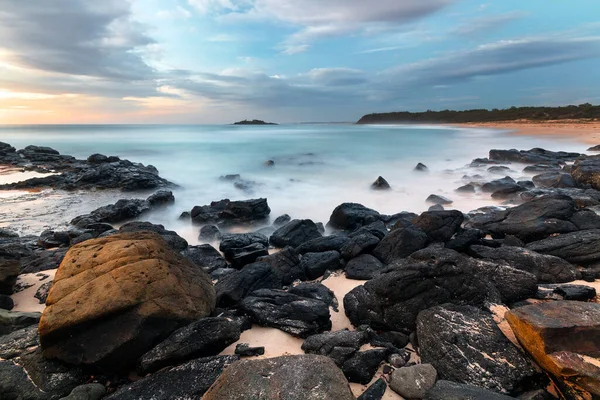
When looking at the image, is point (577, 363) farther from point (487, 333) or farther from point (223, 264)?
point (223, 264)

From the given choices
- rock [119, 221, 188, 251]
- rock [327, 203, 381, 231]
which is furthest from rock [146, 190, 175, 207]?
rock [327, 203, 381, 231]

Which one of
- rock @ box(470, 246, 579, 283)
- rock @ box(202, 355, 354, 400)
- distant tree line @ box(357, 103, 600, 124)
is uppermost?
distant tree line @ box(357, 103, 600, 124)

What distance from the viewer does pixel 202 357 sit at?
312cm

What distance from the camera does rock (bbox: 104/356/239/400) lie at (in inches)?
106

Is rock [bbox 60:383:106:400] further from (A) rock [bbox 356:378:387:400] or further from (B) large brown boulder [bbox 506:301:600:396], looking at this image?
(B) large brown boulder [bbox 506:301:600:396]

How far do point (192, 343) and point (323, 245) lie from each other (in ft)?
12.5

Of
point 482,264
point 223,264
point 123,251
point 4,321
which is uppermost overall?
point 123,251

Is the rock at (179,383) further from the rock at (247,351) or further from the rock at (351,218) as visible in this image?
the rock at (351,218)

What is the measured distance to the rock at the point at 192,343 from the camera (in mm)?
3004

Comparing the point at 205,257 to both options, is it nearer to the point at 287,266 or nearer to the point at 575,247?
the point at 287,266

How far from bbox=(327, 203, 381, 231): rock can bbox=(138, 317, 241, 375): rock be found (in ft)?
18.5

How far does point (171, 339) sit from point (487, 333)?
3.01m

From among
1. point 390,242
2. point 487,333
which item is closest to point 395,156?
point 390,242

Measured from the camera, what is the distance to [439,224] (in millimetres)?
6516
